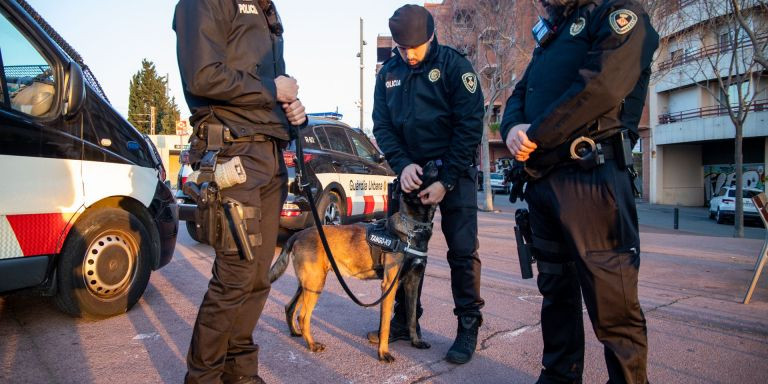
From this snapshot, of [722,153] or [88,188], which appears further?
[722,153]

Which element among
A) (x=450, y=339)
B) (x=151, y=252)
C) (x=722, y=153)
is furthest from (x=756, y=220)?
(x=151, y=252)

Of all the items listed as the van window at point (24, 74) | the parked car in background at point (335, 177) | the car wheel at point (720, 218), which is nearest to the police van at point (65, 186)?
the van window at point (24, 74)

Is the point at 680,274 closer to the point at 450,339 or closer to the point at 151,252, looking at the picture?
the point at 450,339

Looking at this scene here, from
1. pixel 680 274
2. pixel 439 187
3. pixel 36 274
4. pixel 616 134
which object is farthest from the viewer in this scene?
pixel 680 274

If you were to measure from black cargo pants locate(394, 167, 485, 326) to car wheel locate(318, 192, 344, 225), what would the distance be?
4.41m

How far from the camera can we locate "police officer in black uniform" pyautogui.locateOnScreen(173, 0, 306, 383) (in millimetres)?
2119

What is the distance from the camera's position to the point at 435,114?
3361 millimetres

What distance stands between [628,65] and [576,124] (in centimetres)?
30

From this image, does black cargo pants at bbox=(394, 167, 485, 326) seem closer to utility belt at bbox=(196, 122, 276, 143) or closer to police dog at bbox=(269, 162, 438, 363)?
police dog at bbox=(269, 162, 438, 363)

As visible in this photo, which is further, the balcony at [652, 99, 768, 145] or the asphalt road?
the balcony at [652, 99, 768, 145]

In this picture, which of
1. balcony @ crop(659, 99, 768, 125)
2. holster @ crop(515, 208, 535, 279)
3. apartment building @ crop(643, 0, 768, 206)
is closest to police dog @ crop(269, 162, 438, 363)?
holster @ crop(515, 208, 535, 279)

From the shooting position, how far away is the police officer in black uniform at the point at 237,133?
212 cm

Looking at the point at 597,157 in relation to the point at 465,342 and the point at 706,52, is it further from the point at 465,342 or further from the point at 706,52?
the point at 706,52

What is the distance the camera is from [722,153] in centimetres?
2942
